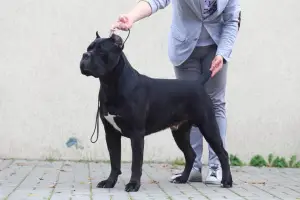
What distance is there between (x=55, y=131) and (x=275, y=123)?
265cm

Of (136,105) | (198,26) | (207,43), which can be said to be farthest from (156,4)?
(136,105)

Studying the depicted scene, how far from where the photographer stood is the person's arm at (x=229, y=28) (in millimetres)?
5641

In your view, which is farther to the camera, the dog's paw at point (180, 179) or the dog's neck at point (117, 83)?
the dog's paw at point (180, 179)

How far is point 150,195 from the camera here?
496 cm

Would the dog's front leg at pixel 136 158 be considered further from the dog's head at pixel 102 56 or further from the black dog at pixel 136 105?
the dog's head at pixel 102 56

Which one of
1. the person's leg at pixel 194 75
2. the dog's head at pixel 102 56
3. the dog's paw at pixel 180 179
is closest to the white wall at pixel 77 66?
the person's leg at pixel 194 75

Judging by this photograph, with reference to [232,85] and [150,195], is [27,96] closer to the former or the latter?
[232,85]

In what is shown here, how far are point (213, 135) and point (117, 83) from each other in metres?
1.03

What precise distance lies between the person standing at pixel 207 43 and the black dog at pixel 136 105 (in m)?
0.27

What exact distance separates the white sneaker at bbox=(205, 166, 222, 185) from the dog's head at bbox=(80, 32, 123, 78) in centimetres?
148

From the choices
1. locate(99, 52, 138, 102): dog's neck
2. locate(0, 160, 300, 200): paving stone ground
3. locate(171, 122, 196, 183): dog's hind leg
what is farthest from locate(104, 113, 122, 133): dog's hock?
locate(171, 122, 196, 183): dog's hind leg

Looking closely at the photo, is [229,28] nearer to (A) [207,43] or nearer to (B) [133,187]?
(A) [207,43]

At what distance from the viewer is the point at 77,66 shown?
7473mm

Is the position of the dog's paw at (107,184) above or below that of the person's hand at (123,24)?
below
